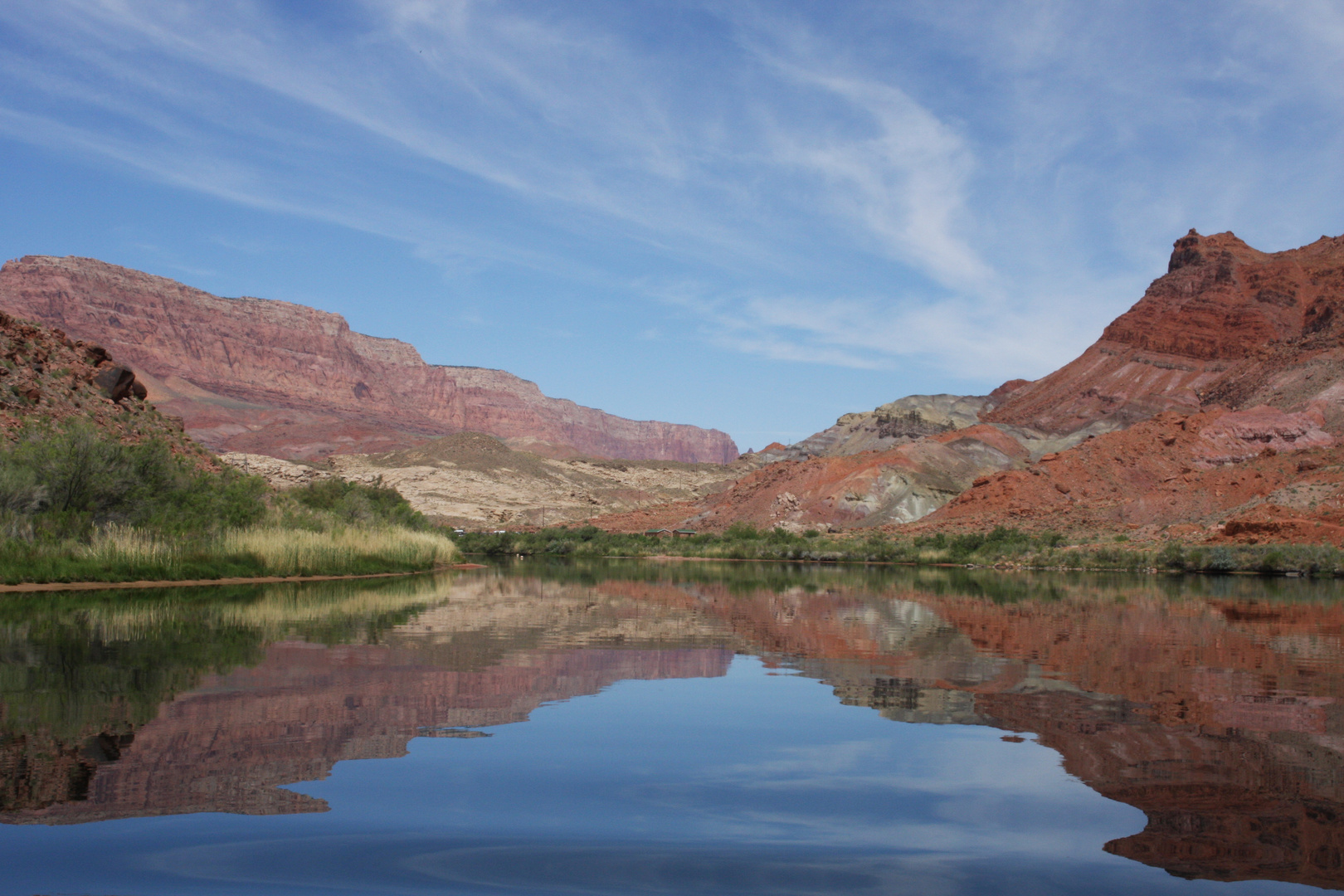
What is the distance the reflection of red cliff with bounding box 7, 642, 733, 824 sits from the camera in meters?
5.57

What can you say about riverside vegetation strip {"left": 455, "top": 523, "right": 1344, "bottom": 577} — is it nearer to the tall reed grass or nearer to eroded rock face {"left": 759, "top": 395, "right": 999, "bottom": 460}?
the tall reed grass

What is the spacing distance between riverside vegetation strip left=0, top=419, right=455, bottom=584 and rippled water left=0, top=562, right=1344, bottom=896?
24.7 feet

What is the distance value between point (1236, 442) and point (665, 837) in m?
81.2

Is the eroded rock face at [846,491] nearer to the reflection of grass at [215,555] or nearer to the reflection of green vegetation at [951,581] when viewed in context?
the reflection of green vegetation at [951,581]

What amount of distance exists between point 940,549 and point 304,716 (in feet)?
163

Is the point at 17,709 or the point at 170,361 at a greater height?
the point at 170,361

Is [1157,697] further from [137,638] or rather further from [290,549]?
[290,549]

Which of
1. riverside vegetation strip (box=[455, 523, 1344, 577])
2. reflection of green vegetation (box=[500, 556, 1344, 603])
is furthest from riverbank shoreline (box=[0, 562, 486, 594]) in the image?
riverside vegetation strip (box=[455, 523, 1344, 577])

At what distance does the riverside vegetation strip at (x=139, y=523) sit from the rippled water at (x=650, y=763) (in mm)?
7527

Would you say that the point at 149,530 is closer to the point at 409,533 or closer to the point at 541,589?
the point at 541,589

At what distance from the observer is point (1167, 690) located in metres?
10.2

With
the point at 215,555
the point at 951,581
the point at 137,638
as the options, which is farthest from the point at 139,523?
the point at 951,581

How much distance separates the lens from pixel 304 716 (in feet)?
25.6

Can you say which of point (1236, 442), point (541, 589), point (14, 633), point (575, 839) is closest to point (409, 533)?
point (541, 589)
